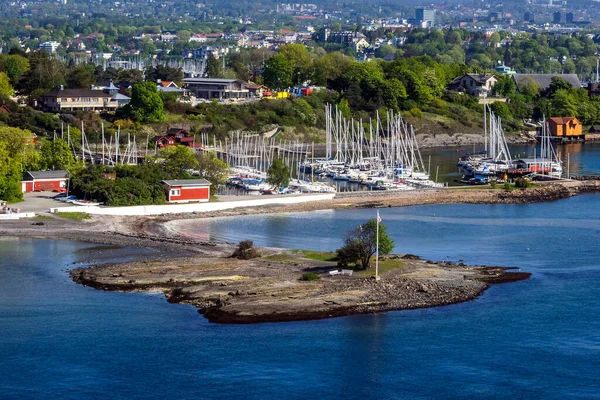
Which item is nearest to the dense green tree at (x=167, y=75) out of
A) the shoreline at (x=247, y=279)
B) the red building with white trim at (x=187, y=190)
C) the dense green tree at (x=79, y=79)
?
the dense green tree at (x=79, y=79)

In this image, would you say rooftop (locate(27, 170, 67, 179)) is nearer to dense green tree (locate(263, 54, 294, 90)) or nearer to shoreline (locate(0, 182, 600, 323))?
shoreline (locate(0, 182, 600, 323))

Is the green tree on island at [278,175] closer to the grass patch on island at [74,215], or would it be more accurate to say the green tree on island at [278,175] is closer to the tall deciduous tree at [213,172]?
the tall deciduous tree at [213,172]

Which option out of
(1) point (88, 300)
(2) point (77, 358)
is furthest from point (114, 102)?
(2) point (77, 358)

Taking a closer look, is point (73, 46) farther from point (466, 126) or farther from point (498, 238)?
point (498, 238)

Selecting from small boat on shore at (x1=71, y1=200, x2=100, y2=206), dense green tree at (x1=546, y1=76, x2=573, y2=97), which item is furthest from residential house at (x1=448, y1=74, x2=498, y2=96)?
small boat on shore at (x1=71, y1=200, x2=100, y2=206)

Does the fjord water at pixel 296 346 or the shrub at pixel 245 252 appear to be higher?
the shrub at pixel 245 252

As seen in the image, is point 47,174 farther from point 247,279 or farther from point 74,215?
point 247,279
